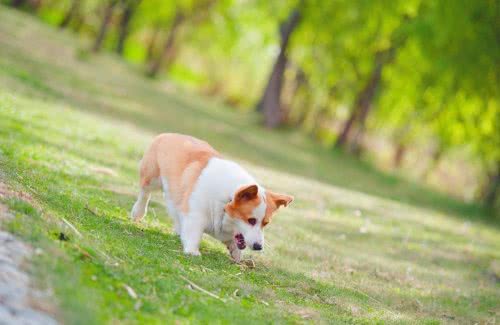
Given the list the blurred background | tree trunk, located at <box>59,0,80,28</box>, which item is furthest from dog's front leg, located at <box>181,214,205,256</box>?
tree trunk, located at <box>59,0,80,28</box>

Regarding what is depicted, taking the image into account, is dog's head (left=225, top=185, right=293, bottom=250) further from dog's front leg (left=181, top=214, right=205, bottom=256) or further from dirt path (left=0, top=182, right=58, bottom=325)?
dirt path (left=0, top=182, right=58, bottom=325)

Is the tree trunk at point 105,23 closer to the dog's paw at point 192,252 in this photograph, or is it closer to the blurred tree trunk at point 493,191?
the blurred tree trunk at point 493,191

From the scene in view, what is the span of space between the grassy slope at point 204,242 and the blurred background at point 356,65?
6.20 meters

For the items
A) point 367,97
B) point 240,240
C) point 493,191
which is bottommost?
point 240,240

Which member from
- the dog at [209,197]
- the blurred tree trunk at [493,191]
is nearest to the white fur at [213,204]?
the dog at [209,197]

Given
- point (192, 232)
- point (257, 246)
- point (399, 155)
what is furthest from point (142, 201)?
point (399, 155)

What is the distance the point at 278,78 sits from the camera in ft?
109

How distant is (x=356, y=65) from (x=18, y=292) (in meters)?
31.9

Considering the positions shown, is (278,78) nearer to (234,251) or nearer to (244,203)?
(234,251)

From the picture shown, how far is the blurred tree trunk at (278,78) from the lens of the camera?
3300 centimetres

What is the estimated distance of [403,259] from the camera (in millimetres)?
12906

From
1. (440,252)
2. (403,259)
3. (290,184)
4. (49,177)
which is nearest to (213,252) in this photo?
(49,177)

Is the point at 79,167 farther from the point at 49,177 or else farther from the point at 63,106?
the point at 63,106

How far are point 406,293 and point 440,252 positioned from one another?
4998mm
